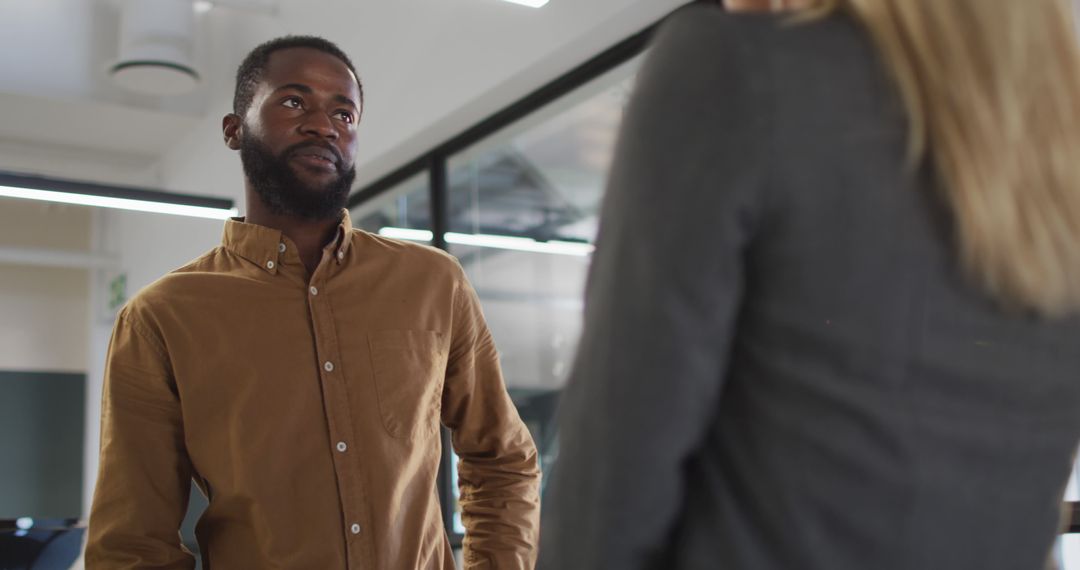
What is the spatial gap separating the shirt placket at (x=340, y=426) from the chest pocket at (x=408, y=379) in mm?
53

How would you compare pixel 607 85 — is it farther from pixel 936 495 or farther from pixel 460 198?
pixel 936 495

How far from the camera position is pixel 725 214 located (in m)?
0.65

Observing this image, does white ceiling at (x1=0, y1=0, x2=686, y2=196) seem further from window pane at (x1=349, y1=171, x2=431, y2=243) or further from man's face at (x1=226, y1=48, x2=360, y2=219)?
man's face at (x1=226, y1=48, x2=360, y2=219)

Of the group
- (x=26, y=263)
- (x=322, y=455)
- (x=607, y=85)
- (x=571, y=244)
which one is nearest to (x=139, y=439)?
(x=322, y=455)

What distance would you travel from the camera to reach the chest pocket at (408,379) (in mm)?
1520

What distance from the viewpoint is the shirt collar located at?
1.61 meters

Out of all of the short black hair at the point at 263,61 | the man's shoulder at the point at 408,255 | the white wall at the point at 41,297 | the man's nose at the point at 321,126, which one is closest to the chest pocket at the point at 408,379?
the man's shoulder at the point at 408,255

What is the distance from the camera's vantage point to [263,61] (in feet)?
5.99

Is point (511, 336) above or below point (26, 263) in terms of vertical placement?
below

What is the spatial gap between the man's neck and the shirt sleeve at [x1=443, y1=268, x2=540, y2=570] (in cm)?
22

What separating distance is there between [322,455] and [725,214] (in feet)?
3.12

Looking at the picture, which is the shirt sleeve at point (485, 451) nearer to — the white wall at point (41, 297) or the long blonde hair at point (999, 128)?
the long blonde hair at point (999, 128)

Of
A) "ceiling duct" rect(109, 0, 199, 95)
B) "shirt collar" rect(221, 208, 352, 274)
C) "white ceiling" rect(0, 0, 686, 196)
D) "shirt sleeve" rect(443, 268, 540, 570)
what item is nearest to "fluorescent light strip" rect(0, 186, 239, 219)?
"white ceiling" rect(0, 0, 686, 196)

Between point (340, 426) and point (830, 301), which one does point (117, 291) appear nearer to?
point (340, 426)
